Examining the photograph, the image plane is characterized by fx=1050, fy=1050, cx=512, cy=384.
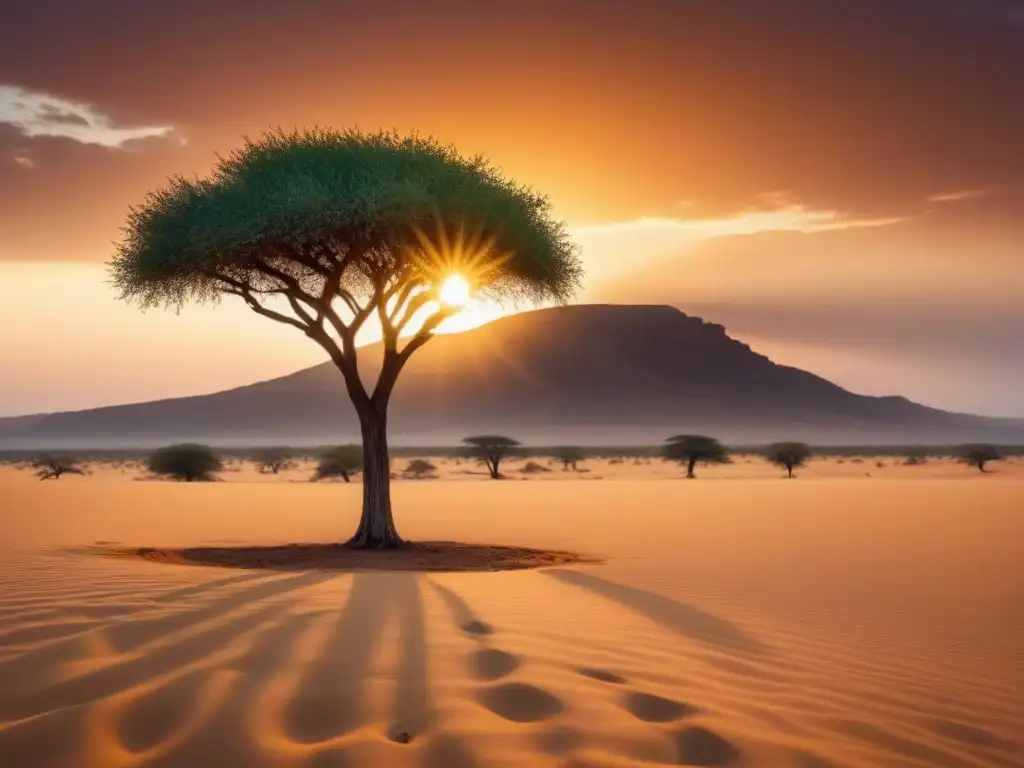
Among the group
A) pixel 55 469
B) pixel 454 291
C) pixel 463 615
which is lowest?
pixel 463 615

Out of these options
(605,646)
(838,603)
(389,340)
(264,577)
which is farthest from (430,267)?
(605,646)

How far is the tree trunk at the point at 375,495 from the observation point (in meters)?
18.1

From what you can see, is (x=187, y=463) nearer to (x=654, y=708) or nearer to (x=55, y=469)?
(x=55, y=469)

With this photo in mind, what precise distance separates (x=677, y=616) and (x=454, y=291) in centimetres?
987

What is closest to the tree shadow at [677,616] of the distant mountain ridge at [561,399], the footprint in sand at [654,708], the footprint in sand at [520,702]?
the footprint in sand at [654,708]

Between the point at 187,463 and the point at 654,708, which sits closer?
the point at 654,708

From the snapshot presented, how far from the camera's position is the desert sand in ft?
18.4

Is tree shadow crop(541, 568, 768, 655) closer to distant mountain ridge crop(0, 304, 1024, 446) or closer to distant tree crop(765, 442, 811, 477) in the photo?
distant tree crop(765, 442, 811, 477)

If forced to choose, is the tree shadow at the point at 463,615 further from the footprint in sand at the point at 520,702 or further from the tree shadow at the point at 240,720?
the footprint in sand at the point at 520,702

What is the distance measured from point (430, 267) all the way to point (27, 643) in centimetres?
1155

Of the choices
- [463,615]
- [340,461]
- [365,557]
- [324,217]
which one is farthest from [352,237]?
[340,461]

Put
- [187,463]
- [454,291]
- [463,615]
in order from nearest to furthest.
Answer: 1. [463,615]
2. [454,291]
3. [187,463]

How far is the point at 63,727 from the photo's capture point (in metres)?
5.57

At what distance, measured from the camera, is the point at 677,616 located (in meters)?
10.1
